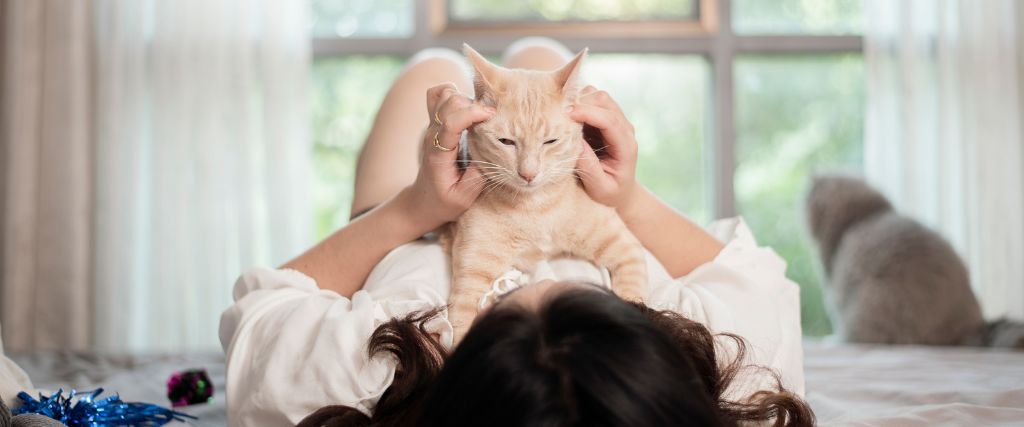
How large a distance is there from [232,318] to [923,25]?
10.5ft

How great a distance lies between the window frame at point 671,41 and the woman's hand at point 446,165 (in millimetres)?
2372

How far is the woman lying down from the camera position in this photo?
2.67ft

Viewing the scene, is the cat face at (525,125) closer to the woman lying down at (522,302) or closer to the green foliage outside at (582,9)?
the woman lying down at (522,302)

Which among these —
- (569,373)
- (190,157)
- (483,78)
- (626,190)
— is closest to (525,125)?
(483,78)

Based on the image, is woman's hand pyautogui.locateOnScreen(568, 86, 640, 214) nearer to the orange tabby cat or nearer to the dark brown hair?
the orange tabby cat

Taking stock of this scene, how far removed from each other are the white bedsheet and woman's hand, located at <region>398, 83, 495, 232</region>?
23.1 inches

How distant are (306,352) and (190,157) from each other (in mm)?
2610

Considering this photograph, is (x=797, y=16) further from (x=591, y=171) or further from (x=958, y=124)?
(x=591, y=171)

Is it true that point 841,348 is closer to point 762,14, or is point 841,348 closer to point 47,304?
point 762,14

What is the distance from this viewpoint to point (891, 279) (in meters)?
2.73

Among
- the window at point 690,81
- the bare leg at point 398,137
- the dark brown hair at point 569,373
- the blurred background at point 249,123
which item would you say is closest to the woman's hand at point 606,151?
the dark brown hair at point 569,373

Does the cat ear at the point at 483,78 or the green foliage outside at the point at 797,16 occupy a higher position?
the green foliage outside at the point at 797,16

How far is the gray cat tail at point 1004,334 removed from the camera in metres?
2.25

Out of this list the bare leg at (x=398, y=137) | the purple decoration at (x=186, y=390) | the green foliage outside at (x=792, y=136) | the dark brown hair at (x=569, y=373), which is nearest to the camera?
the dark brown hair at (x=569, y=373)
